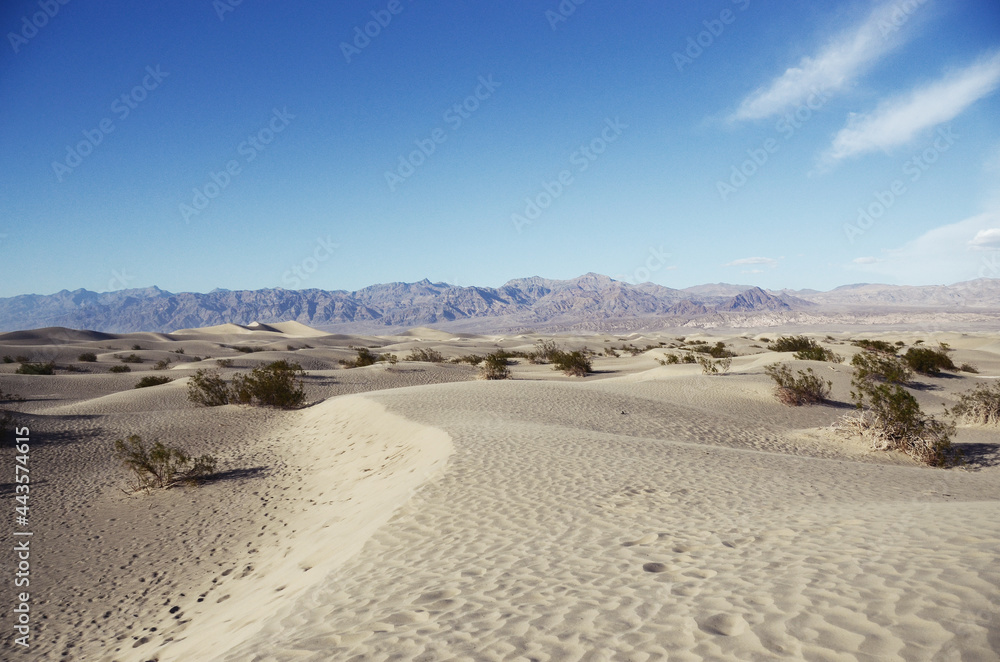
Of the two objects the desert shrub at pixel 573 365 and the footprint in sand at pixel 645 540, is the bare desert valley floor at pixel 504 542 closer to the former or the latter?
the footprint in sand at pixel 645 540

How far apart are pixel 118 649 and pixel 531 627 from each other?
4372 mm

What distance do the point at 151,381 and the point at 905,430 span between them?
2536cm

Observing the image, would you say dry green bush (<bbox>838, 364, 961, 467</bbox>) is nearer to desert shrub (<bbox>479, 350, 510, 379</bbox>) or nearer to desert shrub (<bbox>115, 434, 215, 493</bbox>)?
desert shrub (<bbox>115, 434, 215, 493</bbox>)

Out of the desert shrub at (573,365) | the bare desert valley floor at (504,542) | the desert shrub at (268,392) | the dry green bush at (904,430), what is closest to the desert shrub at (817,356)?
the desert shrub at (573,365)

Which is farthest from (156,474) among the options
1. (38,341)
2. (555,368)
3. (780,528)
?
(38,341)

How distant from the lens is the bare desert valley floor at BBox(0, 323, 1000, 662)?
335 cm

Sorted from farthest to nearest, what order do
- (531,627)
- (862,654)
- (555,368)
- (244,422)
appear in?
(555,368) < (244,422) < (531,627) < (862,654)

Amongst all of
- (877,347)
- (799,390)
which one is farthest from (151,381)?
(877,347)

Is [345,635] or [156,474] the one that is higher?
[345,635]

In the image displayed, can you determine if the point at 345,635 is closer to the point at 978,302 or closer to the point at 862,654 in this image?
the point at 862,654

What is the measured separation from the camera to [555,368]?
2750 centimetres

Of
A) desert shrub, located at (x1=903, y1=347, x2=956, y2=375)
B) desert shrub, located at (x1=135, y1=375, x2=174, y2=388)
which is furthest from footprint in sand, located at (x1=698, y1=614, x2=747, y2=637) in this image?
desert shrub, located at (x1=903, y1=347, x2=956, y2=375)

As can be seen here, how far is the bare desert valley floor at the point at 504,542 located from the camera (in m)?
3.35

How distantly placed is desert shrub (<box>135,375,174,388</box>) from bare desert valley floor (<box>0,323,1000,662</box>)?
7.70 meters
